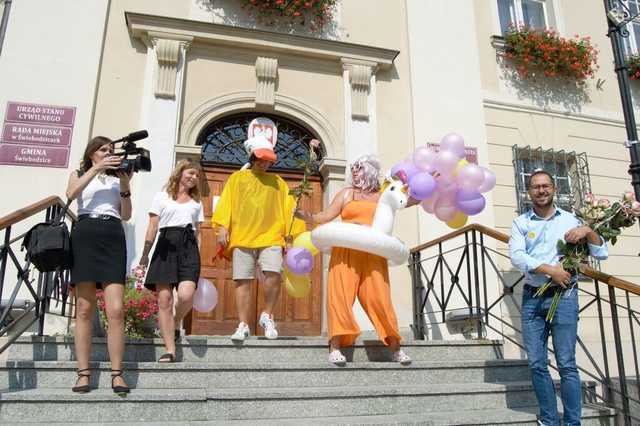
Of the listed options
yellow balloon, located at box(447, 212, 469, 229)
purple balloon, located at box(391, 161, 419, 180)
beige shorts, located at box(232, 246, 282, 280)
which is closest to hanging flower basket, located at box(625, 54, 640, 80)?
yellow balloon, located at box(447, 212, 469, 229)

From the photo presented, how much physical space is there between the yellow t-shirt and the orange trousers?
0.58 meters

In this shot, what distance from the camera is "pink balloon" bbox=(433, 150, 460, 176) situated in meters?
3.75

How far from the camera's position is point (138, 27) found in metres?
5.68

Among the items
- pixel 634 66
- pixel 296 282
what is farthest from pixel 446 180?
pixel 634 66

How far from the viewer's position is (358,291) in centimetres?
364

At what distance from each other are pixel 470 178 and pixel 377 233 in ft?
2.78

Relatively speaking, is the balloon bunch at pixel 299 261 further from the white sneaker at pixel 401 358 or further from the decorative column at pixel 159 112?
the decorative column at pixel 159 112

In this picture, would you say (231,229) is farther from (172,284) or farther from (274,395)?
(274,395)

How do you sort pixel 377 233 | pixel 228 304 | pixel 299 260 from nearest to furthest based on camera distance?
pixel 377 233 → pixel 299 260 → pixel 228 304

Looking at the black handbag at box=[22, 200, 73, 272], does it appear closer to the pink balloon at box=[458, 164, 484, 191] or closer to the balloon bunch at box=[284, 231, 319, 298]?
the balloon bunch at box=[284, 231, 319, 298]

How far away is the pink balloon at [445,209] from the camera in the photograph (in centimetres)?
388

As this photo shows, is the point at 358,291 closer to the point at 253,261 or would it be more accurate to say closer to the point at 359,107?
the point at 253,261

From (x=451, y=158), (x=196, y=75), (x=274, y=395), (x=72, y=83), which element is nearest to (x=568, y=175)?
(x=451, y=158)

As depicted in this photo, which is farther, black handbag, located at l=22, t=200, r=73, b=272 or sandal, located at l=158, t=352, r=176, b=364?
sandal, located at l=158, t=352, r=176, b=364
